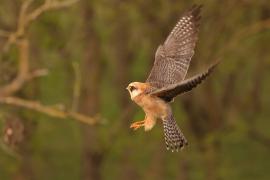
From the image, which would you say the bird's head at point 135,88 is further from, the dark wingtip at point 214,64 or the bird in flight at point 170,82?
the dark wingtip at point 214,64

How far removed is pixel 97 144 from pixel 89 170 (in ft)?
2.17

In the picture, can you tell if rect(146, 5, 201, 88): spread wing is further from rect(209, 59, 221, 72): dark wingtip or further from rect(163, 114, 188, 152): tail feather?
rect(209, 59, 221, 72): dark wingtip

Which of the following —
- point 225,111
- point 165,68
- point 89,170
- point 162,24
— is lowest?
point 89,170

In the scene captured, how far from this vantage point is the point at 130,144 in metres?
12.9

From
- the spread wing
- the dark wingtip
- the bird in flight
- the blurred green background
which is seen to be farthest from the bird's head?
the blurred green background

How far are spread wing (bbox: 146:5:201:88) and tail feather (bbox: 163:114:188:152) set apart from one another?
0.22 meters

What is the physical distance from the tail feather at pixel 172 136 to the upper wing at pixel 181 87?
23cm

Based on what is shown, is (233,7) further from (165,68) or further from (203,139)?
(165,68)

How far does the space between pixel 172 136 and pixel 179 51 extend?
2.40ft

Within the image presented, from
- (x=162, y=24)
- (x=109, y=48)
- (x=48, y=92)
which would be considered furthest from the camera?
(x=48, y=92)

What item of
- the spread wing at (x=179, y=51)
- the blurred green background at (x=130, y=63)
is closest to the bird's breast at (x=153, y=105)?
the spread wing at (x=179, y=51)

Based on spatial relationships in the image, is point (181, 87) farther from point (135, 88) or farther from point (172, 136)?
point (172, 136)

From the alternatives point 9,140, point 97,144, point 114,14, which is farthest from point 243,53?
point 9,140

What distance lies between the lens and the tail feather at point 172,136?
10.8ft
